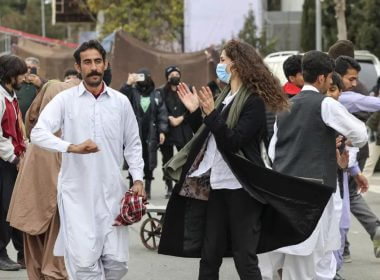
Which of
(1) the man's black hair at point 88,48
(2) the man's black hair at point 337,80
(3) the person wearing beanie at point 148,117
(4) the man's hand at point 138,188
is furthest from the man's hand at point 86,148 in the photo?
(3) the person wearing beanie at point 148,117

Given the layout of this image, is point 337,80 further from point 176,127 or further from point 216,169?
point 176,127

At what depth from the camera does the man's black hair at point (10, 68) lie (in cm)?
870

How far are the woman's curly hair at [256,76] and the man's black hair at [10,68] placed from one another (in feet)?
9.02

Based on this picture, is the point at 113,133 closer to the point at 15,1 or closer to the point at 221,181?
the point at 221,181

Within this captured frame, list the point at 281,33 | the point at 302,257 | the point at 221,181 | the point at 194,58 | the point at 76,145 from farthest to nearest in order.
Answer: the point at 281,33 < the point at 194,58 < the point at 302,257 < the point at 221,181 < the point at 76,145

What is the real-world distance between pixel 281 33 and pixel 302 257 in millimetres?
45099

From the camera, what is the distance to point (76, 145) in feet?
19.4

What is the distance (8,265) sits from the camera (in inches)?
353

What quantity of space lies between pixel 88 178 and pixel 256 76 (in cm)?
126

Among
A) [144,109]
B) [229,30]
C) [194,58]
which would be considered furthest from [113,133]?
[229,30]

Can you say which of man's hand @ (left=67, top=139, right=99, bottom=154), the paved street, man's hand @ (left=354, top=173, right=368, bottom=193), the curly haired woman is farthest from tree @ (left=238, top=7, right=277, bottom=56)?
man's hand @ (left=67, top=139, right=99, bottom=154)

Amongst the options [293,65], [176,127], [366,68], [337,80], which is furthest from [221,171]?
[366,68]

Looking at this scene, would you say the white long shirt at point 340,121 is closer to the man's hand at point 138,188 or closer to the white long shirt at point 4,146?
the man's hand at point 138,188

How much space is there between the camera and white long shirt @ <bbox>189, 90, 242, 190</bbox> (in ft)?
21.0
